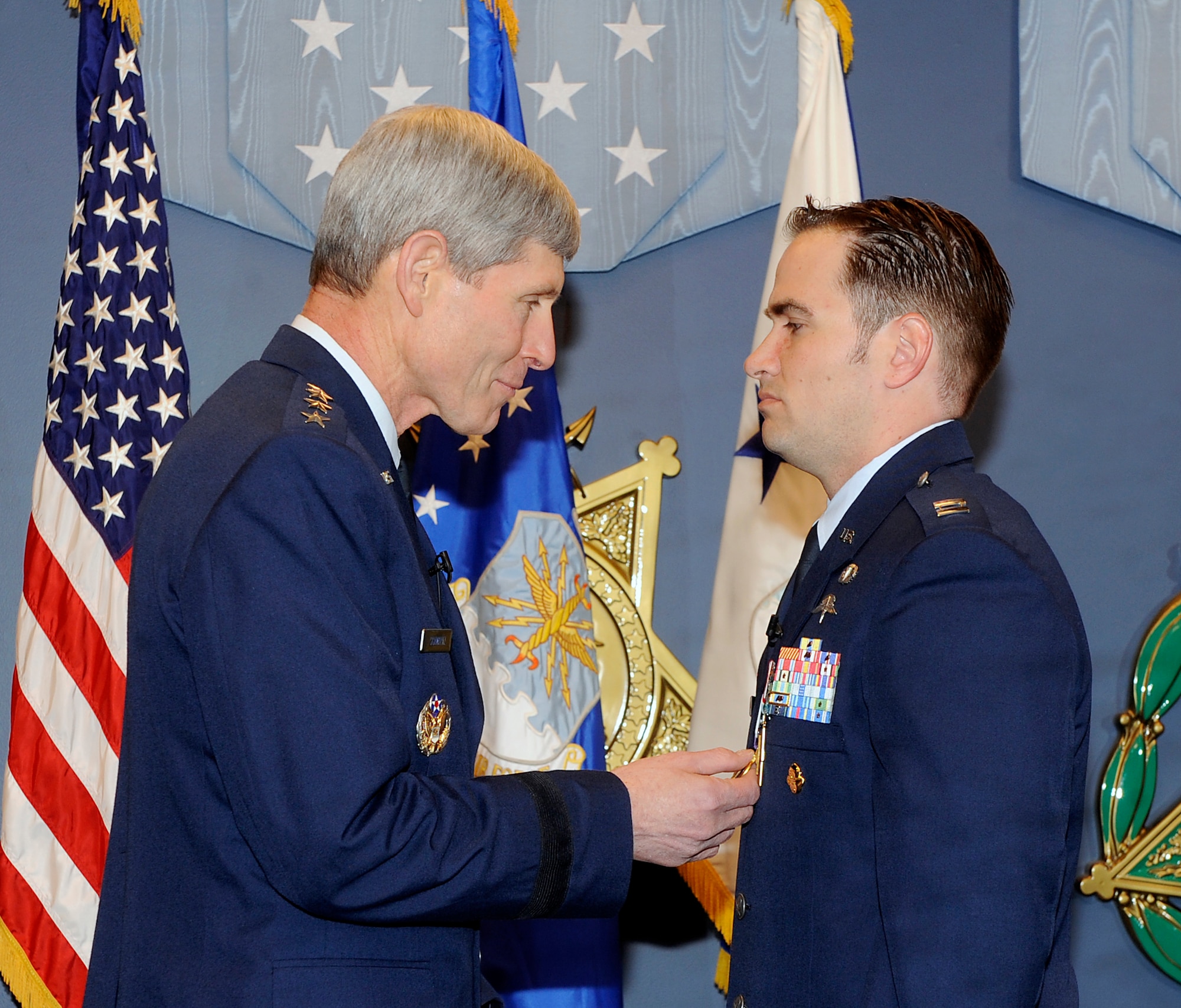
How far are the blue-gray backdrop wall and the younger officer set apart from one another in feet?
3.82

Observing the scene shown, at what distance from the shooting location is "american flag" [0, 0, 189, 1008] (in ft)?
7.68

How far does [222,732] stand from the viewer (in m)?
1.14

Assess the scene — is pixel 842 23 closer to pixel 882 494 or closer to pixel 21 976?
pixel 882 494

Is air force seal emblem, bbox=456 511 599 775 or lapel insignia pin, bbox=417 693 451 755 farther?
air force seal emblem, bbox=456 511 599 775

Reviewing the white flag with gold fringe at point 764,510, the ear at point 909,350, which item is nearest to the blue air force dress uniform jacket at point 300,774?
the ear at point 909,350

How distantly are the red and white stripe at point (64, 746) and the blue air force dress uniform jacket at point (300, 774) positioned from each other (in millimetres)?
1152

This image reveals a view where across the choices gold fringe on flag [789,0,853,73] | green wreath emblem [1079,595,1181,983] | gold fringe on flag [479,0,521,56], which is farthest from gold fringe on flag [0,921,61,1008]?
gold fringe on flag [789,0,853,73]

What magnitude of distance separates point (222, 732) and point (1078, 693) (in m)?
0.97

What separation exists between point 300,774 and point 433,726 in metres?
0.21

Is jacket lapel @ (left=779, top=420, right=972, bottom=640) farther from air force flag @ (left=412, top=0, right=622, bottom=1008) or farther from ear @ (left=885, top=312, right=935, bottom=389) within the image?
air force flag @ (left=412, top=0, right=622, bottom=1008)

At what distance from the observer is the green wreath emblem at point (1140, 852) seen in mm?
2912

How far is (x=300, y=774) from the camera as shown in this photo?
3.58 feet

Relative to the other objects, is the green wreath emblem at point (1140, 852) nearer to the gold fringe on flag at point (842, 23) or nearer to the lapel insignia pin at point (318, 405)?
the gold fringe on flag at point (842, 23)

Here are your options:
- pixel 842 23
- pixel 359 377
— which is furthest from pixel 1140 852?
pixel 359 377
